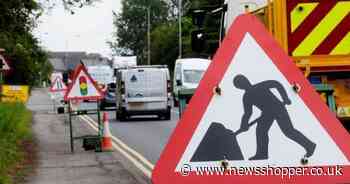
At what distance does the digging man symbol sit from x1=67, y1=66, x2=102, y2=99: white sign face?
15.1 metres

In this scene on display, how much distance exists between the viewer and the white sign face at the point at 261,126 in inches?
196

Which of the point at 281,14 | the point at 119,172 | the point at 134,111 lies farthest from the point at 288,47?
the point at 134,111

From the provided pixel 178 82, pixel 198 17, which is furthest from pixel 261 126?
pixel 178 82

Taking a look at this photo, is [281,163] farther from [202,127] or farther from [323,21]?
[323,21]

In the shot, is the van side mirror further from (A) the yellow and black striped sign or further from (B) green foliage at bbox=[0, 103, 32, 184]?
(A) the yellow and black striped sign

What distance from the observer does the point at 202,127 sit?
502 cm

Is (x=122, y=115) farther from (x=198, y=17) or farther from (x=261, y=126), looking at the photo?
(x=261, y=126)

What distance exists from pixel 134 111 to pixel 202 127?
103 feet

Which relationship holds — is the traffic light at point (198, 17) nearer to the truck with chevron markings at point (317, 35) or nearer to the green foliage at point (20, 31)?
the truck with chevron markings at point (317, 35)

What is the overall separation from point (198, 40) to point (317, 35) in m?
3.32

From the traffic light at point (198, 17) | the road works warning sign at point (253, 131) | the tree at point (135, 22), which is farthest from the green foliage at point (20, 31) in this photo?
the tree at point (135, 22)

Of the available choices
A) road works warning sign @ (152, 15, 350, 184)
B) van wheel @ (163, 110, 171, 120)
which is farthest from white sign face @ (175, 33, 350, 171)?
van wheel @ (163, 110, 171, 120)

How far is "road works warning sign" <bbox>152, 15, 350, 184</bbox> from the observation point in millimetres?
4988

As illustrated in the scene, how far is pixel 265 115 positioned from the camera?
4.98 m
